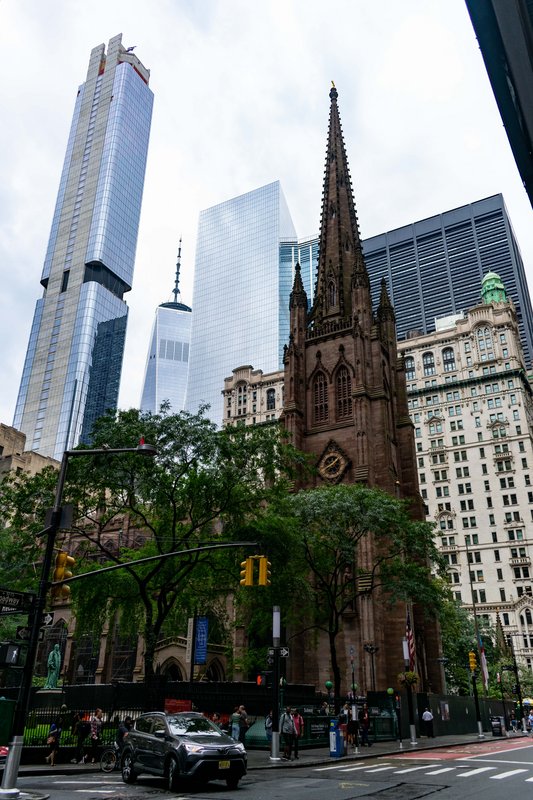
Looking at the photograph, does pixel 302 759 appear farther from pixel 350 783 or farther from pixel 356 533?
pixel 356 533

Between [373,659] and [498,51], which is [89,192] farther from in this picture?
[498,51]

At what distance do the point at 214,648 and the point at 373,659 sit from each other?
17.5 metres

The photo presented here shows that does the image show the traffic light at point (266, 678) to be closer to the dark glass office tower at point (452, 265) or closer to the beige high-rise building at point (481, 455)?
the beige high-rise building at point (481, 455)

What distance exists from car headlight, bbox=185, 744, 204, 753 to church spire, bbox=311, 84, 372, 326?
46.9 m

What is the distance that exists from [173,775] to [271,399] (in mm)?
103132

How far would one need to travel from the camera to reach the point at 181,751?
14594 mm

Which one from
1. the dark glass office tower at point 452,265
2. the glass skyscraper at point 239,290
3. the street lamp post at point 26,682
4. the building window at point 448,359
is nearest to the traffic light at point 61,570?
the street lamp post at point 26,682

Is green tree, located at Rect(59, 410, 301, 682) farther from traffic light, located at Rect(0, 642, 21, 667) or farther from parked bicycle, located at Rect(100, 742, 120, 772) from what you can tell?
traffic light, located at Rect(0, 642, 21, 667)

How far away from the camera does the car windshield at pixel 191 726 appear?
50.8ft

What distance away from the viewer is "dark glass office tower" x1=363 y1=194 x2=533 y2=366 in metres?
172

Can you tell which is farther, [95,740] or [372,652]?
[372,652]

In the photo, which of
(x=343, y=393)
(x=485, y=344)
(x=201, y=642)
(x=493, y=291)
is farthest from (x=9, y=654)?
(x=493, y=291)

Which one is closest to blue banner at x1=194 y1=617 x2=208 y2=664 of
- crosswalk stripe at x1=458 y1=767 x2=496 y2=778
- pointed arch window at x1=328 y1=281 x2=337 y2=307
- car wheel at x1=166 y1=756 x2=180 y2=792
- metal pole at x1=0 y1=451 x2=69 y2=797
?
crosswalk stripe at x1=458 y1=767 x2=496 y2=778

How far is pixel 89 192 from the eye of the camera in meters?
176
